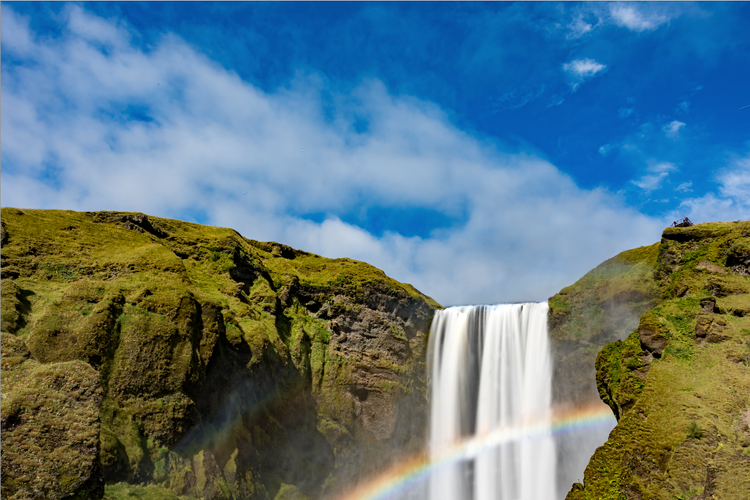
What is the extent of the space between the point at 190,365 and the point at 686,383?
24.4 m

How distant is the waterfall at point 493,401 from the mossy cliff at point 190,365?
8.55 feet

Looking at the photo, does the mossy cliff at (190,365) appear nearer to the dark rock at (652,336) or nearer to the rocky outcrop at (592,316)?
the rocky outcrop at (592,316)

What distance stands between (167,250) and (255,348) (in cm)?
1016

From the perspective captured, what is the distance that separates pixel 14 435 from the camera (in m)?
16.3

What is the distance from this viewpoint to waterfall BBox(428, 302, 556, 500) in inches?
1469

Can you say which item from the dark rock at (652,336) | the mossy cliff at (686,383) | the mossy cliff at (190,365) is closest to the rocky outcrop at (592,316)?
the mossy cliff at (686,383)

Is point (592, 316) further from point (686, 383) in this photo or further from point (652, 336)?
point (686, 383)

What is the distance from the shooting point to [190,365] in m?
24.8

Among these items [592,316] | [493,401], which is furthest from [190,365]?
[592,316]

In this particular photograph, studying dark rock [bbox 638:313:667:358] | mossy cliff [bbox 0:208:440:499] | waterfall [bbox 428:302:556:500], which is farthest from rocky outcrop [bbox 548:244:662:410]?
mossy cliff [bbox 0:208:440:499]

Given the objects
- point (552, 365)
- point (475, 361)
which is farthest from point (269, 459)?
point (552, 365)

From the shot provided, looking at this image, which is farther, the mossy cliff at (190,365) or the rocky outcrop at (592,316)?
the rocky outcrop at (592,316)

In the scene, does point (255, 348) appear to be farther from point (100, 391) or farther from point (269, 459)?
point (100, 391)

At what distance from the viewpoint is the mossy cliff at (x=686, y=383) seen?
15.6m
